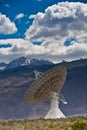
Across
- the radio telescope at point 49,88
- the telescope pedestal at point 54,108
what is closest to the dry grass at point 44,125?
the radio telescope at point 49,88

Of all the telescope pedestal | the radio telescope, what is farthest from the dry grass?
the telescope pedestal

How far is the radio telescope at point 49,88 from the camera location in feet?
402

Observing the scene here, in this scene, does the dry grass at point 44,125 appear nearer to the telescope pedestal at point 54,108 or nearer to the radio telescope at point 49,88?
the radio telescope at point 49,88

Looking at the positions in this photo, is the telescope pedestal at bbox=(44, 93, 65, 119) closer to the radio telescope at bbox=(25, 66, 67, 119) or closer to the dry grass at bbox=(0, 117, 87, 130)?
Result: the radio telescope at bbox=(25, 66, 67, 119)

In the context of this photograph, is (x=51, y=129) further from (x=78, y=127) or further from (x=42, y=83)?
(x=42, y=83)

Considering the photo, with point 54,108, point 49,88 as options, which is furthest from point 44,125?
point 54,108

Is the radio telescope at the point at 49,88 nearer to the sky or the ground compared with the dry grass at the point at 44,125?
nearer to the sky

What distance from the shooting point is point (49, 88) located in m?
127

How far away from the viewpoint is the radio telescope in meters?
123

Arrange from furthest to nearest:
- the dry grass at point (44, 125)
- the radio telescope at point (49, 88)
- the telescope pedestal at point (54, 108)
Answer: the telescope pedestal at point (54, 108), the radio telescope at point (49, 88), the dry grass at point (44, 125)

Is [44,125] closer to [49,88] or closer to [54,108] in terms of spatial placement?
[49,88]

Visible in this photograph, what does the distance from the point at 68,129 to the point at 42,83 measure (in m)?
54.9

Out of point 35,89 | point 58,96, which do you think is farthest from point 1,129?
point 58,96

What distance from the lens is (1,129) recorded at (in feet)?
238
